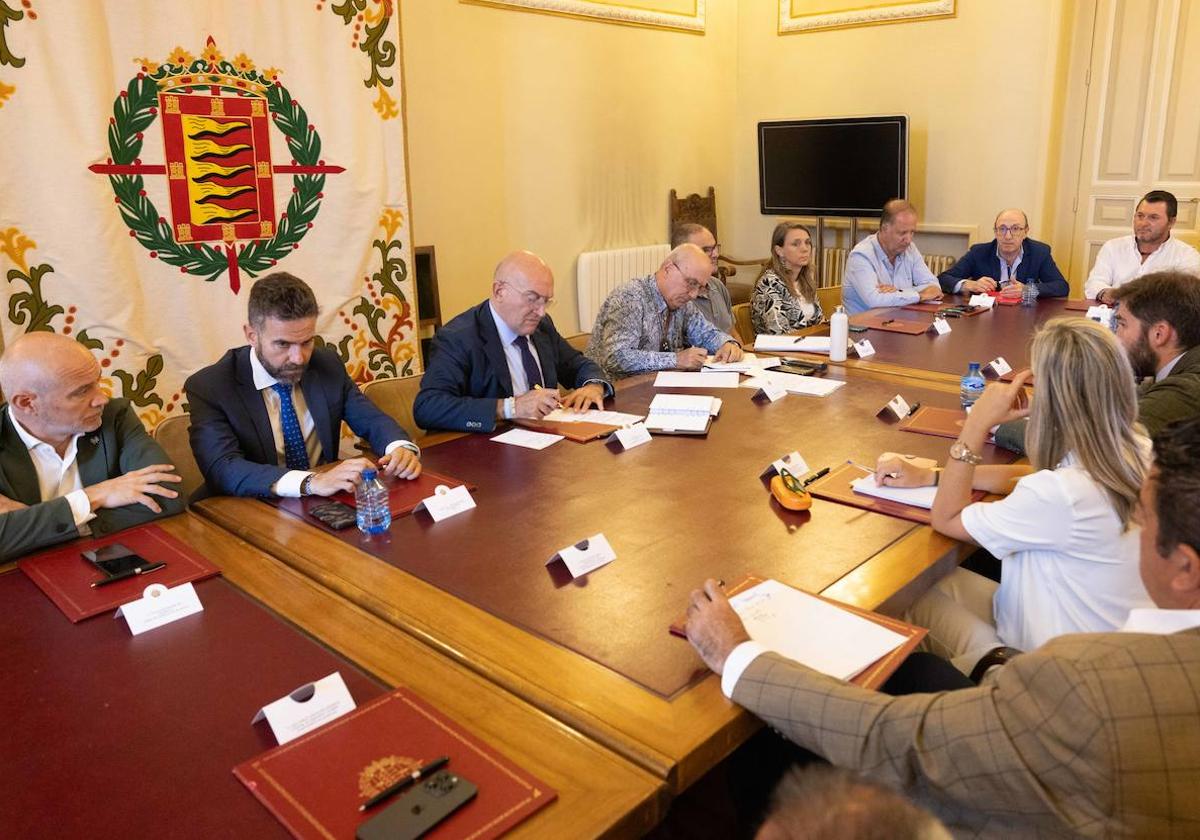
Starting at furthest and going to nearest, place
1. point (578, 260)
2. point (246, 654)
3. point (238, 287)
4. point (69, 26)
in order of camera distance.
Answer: point (578, 260) < point (238, 287) < point (69, 26) < point (246, 654)

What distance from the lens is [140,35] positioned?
3.66 m

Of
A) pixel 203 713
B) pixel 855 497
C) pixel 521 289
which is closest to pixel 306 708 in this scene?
pixel 203 713

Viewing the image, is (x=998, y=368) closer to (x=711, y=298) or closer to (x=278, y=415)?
(x=711, y=298)

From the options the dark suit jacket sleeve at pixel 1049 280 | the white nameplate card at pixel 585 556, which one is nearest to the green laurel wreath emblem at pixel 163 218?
the white nameplate card at pixel 585 556

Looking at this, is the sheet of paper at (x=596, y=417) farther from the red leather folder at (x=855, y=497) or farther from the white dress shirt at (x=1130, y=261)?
the white dress shirt at (x=1130, y=261)

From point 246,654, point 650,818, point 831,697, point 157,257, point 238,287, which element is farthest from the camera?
point 238,287

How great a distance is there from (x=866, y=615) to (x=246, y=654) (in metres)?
1.06

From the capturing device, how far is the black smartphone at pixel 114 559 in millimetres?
1796

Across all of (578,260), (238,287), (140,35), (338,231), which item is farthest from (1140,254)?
(140,35)

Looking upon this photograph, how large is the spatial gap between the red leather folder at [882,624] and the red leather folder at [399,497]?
2.70ft

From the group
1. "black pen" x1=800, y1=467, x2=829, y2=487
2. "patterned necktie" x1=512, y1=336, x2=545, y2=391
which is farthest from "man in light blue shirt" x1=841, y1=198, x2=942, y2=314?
"black pen" x1=800, y1=467, x2=829, y2=487

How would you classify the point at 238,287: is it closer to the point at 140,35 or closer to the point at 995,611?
the point at 140,35

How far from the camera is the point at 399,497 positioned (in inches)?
87.4

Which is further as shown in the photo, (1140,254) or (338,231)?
(1140,254)
